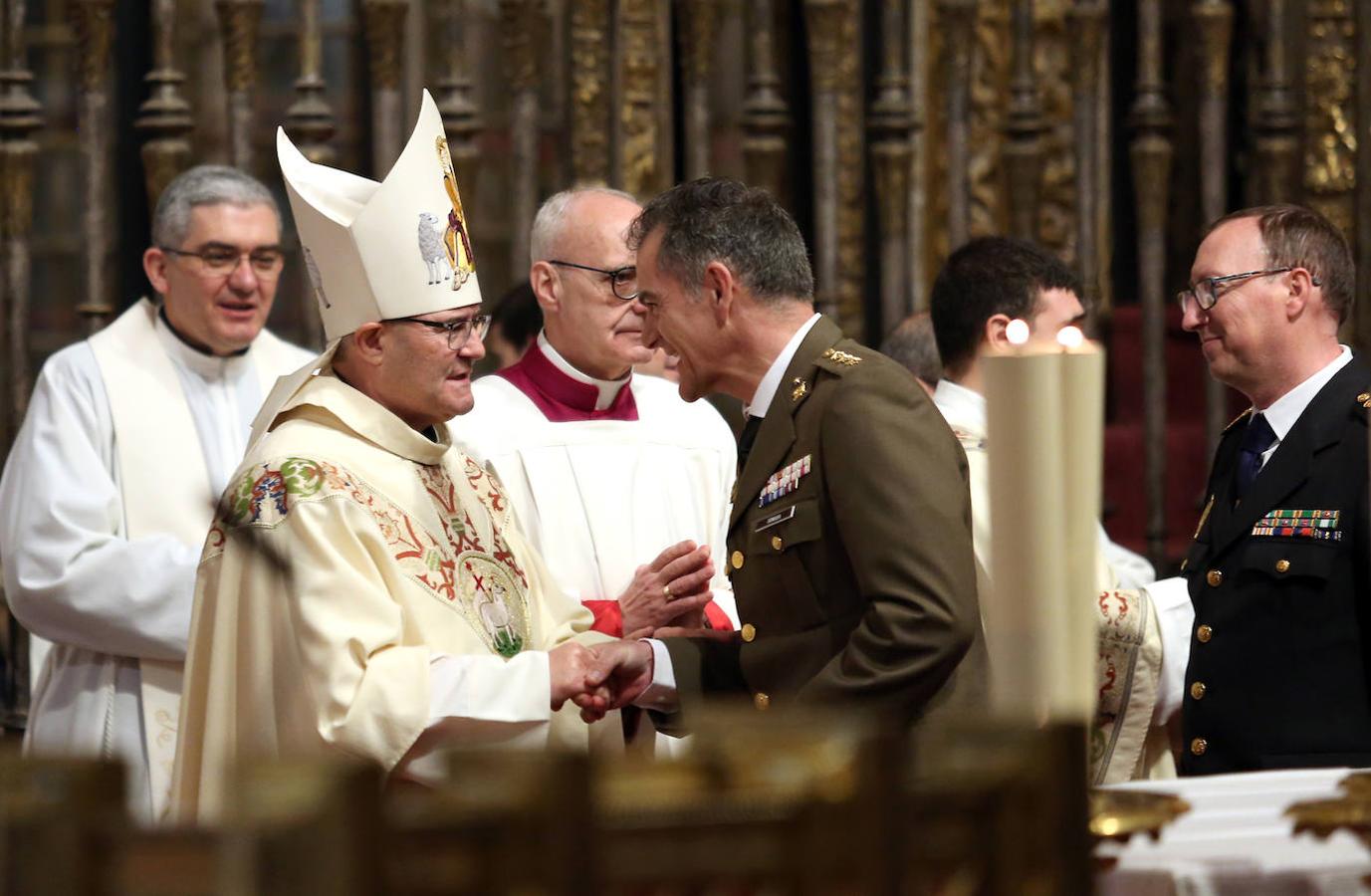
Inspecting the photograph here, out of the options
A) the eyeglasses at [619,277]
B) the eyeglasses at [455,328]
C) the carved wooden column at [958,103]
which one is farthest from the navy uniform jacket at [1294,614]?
the carved wooden column at [958,103]

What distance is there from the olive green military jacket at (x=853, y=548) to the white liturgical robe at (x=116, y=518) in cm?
170

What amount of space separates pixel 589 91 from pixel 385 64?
593mm

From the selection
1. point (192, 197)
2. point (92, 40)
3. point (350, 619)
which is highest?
point (92, 40)

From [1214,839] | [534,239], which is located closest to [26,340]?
[534,239]

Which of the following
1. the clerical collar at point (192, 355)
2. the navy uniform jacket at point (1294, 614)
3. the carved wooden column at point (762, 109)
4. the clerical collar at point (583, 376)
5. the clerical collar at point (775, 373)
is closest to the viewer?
the clerical collar at point (775, 373)

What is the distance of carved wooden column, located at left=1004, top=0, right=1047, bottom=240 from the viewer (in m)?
5.76

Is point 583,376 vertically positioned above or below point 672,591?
above

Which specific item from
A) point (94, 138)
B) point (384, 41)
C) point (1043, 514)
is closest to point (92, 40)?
point (94, 138)

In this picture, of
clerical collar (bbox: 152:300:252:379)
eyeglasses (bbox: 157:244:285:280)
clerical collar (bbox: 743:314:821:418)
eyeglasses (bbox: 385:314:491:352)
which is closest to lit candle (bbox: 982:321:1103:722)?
clerical collar (bbox: 743:314:821:418)

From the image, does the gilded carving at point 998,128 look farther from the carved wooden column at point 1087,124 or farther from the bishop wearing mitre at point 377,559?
the bishop wearing mitre at point 377,559

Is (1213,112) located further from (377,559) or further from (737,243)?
(377,559)

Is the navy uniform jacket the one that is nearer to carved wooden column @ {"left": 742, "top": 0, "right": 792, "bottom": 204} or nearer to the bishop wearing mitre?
the bishop wearing mitre

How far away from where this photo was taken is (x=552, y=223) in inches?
173

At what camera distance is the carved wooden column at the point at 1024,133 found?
5.76m
